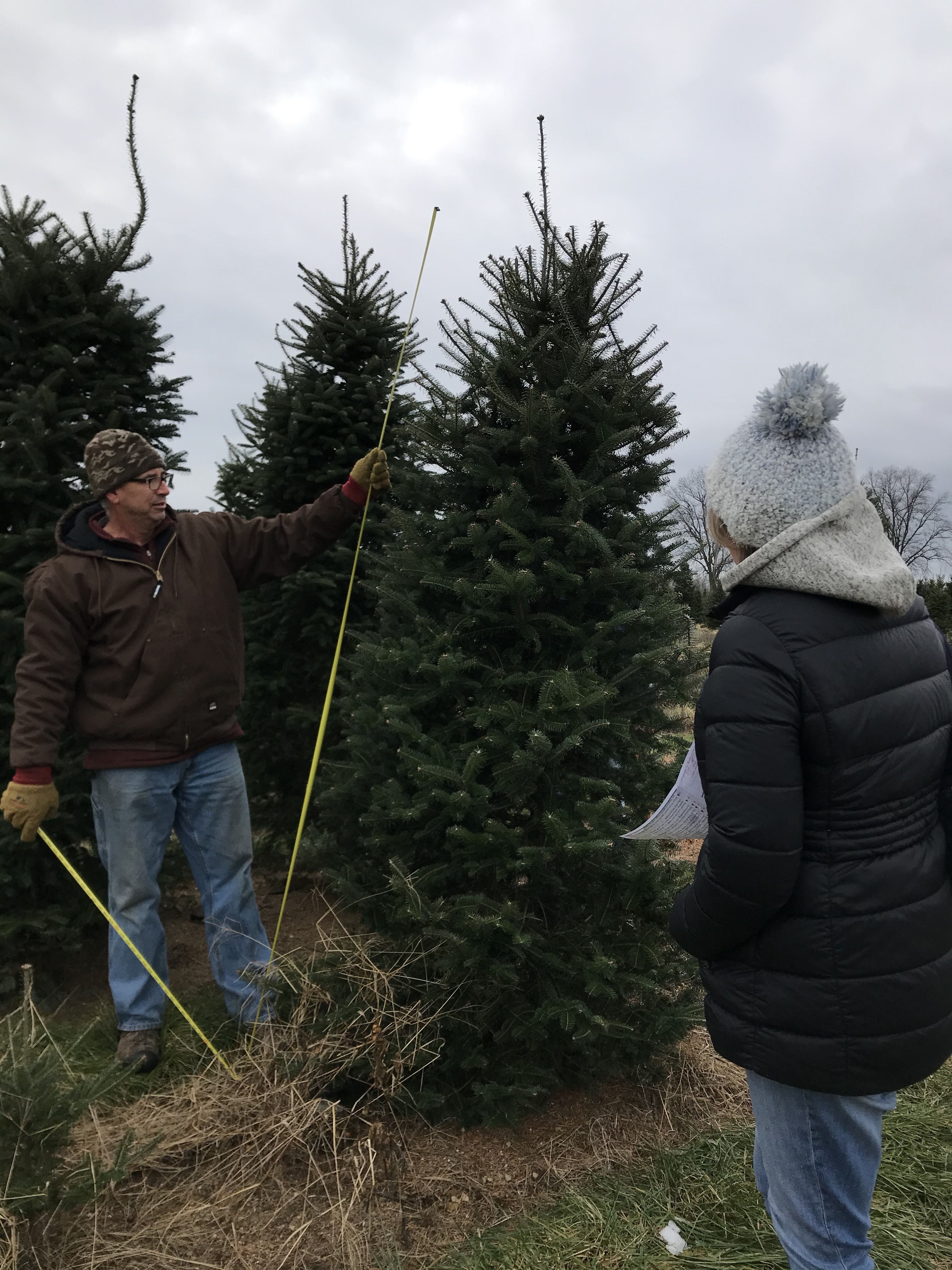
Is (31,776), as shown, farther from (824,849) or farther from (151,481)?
(824,849)

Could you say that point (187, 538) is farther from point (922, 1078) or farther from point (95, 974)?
point (922, 1078)

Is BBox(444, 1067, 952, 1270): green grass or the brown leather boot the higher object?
BBox(444, 1067, 952, 1270): green grass

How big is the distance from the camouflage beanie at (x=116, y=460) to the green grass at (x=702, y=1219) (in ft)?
9.90

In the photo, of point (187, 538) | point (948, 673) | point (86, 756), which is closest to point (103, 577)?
point (187, 538)

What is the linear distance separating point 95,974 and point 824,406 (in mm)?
4344

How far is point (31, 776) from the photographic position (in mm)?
3373

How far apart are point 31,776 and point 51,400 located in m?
1.83

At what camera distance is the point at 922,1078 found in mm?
1874

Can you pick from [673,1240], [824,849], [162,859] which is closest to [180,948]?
[162,859]

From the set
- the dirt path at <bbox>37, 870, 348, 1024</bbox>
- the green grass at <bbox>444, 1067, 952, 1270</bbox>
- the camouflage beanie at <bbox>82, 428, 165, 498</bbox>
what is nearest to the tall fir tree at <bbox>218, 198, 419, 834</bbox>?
the dirt path at <bbox>37, 870, 348, 1024</bbox>

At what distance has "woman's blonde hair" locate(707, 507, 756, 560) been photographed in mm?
1933

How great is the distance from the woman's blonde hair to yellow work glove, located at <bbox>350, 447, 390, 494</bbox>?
2031mm

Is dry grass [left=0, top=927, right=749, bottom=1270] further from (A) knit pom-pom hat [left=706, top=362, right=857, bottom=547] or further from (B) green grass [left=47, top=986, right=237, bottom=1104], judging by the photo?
(A) knit pom-pom hat [left=706, top=362, right=857, bottom=547]

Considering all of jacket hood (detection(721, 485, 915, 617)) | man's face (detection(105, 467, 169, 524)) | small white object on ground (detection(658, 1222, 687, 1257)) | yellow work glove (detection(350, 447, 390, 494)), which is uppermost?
yellow work glove (detection(350, 447, 390, 494))
